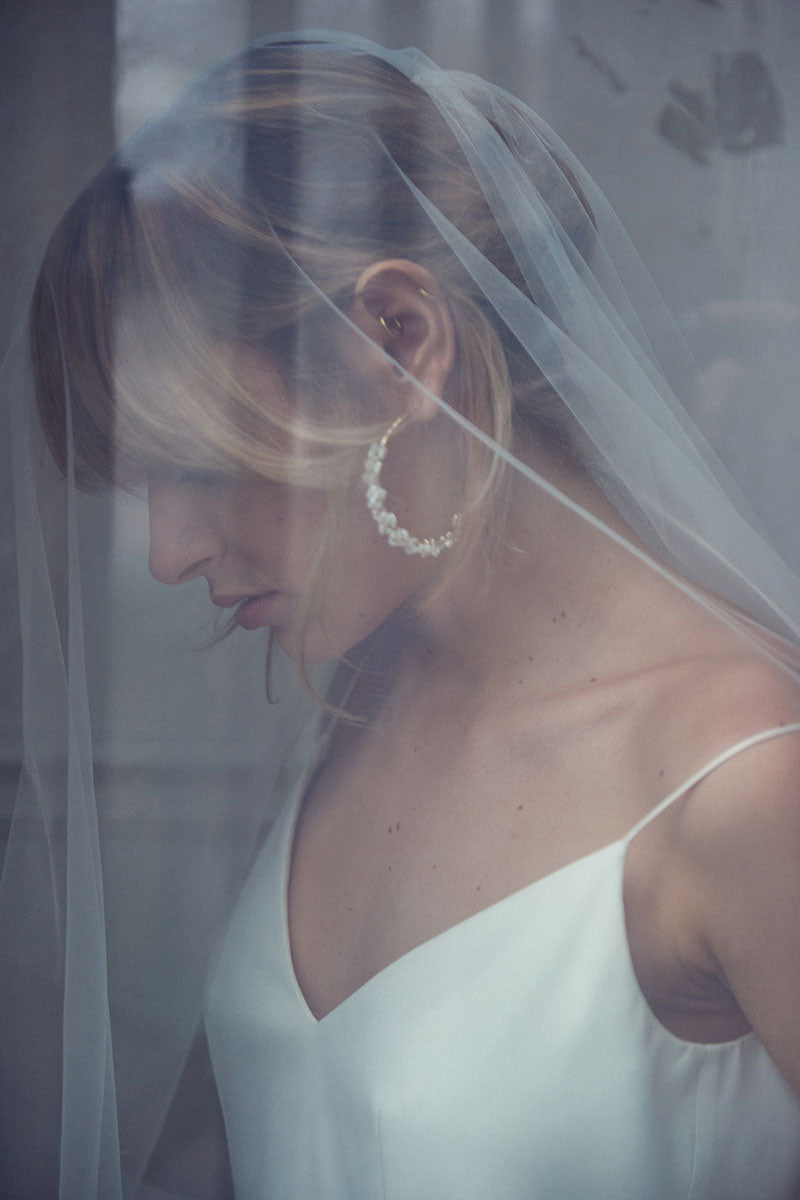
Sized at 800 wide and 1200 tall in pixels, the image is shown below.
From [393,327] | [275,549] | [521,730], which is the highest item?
[393,327]

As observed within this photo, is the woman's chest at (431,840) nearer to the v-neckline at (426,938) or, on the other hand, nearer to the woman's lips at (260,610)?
the v-neckline at (426,938)

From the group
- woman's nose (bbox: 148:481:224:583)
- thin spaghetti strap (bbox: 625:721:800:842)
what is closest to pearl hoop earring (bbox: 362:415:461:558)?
woman's nose (bbox: 148:481:224:583)

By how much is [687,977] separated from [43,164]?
651 millimetres

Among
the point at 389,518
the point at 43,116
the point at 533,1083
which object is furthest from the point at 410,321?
the point at 533,1083

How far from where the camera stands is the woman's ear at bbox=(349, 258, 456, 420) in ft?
2.02

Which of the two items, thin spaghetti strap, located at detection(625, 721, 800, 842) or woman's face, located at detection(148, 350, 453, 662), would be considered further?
woman's face, located at detection(148, 350, 453, 662)

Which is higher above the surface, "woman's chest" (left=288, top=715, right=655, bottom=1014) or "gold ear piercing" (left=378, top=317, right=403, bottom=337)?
"gold ear piercing" (left=378, top=317, right=403, bottom=337)

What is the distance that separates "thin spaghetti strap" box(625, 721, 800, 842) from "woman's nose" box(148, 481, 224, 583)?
332 mm

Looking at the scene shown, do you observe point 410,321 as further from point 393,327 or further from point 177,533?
point 177,533

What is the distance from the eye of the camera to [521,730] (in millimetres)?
698

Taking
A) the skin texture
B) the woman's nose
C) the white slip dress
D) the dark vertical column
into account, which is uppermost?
the dark vertical column

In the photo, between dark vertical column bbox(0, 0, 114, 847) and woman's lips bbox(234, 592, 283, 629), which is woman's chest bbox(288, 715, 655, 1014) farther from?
dark vertical column bbox(0, 0, 114, 847)

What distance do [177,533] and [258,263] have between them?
7.2 inches

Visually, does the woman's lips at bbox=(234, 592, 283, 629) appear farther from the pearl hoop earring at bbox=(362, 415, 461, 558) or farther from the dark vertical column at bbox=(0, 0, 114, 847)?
the dark vertical column at bbox=(0, 0, 114, 847)
